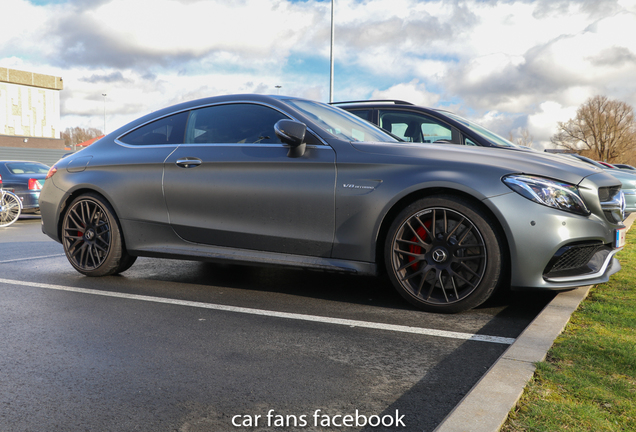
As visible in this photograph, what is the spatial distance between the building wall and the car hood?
7010 cm

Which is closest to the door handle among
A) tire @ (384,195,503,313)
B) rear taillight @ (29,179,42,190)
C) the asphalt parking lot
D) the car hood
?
the asphalt parking lot

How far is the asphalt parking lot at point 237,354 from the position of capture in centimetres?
250

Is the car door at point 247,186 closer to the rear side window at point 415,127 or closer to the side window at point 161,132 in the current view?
the side window at point 161,132

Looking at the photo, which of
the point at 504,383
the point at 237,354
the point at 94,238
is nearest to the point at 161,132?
the point at 94,238

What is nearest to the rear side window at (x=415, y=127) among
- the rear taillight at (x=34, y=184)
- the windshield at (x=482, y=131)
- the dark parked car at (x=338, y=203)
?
the windshield at (x=482, y=131)

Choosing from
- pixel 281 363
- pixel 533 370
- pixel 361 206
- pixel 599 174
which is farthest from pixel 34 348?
pixel 599 174

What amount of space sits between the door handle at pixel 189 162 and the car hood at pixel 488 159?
1.34 m

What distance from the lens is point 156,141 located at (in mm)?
5316

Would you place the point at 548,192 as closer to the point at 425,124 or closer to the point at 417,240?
the point at 417,240

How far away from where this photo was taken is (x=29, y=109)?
71562 mm

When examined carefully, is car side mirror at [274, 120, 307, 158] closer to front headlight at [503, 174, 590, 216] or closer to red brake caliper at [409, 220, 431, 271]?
red brake caliper at [409, 220, 431, 271]

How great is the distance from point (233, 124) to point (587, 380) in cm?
335

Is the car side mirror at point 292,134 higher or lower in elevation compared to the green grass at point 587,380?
higher

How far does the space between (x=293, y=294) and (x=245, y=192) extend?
37.1 inches
